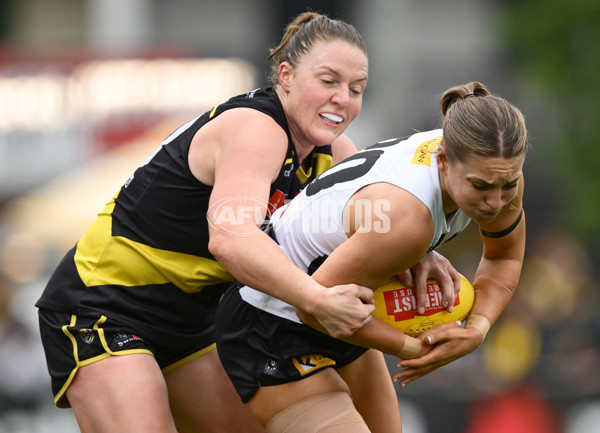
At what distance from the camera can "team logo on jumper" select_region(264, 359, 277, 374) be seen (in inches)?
150

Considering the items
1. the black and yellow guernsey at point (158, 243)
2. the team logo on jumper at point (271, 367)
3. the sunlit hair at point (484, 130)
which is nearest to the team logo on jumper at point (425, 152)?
the sunlit hair at point (484, 130)

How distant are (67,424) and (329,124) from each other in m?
4.69

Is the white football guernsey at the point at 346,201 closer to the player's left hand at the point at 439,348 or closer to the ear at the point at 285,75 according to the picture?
the player's left hand at the point at 439,348

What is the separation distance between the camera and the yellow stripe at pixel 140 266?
4148mm

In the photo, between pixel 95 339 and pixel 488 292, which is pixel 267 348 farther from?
pixel 488 292

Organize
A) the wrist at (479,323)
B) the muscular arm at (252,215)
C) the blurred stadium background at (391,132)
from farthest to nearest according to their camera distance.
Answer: the blurred stadium background at (391,132), the wrist at (479,323), the muscular arm at (252,215)

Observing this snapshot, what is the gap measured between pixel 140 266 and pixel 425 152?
138cm

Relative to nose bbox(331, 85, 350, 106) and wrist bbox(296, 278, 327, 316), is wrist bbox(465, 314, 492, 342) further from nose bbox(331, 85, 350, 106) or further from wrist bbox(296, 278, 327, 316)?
nose bbox(331, 85, 350, 106)

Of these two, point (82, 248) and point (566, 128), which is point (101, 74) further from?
point (82, 248)

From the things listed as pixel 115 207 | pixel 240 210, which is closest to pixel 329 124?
pixel 240 210

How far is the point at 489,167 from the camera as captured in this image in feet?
11.1

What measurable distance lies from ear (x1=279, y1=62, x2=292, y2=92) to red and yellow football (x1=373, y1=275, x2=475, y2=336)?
99 centimetres

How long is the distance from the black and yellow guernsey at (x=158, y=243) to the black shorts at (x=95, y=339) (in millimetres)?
44

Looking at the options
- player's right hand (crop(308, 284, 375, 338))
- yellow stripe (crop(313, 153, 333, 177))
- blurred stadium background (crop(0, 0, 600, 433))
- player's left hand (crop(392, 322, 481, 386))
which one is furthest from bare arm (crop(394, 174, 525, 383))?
blurred stadium background (crop(0, 0, 600, 433))
